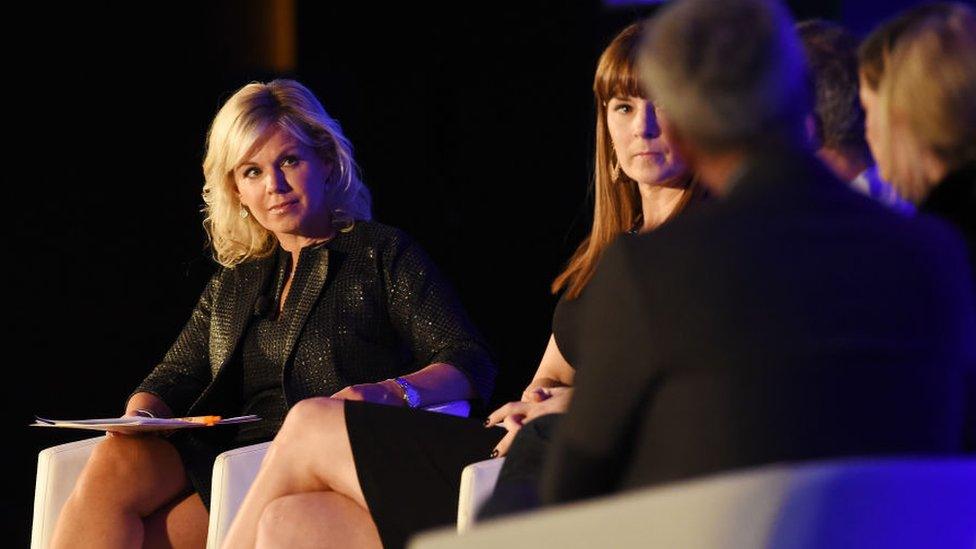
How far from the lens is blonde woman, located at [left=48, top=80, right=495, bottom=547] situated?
3.31m

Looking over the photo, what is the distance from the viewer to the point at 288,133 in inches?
138

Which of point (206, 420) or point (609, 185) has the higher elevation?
point (609, 185)

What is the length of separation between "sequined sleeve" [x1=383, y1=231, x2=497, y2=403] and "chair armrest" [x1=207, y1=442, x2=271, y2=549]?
0.54 metres

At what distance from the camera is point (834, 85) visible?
2.38m

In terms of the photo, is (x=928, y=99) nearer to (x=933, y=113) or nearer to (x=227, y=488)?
(x=933, y=113)

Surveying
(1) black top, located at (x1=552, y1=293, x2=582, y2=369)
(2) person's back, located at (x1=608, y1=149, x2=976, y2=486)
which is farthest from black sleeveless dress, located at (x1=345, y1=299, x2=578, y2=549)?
(2) person's back, located at (x1=608, y1=149, x2=976, y2=486)

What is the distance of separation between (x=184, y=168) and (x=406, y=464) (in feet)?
9.31

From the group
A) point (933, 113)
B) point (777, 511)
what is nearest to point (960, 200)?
point (933, 113)

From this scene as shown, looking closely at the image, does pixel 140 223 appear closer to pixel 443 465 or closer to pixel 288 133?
pixel 288 133

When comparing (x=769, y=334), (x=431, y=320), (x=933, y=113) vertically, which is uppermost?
(x=933, y=113)

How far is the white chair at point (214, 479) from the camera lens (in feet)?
10.1

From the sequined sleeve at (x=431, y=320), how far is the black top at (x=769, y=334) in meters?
1.79

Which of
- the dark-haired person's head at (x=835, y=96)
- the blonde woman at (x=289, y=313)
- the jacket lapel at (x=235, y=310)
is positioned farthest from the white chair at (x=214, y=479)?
the dark-haired person's head at (x=835, y=96)

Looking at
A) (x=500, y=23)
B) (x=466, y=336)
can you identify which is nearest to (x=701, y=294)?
(x=466, y=336)
